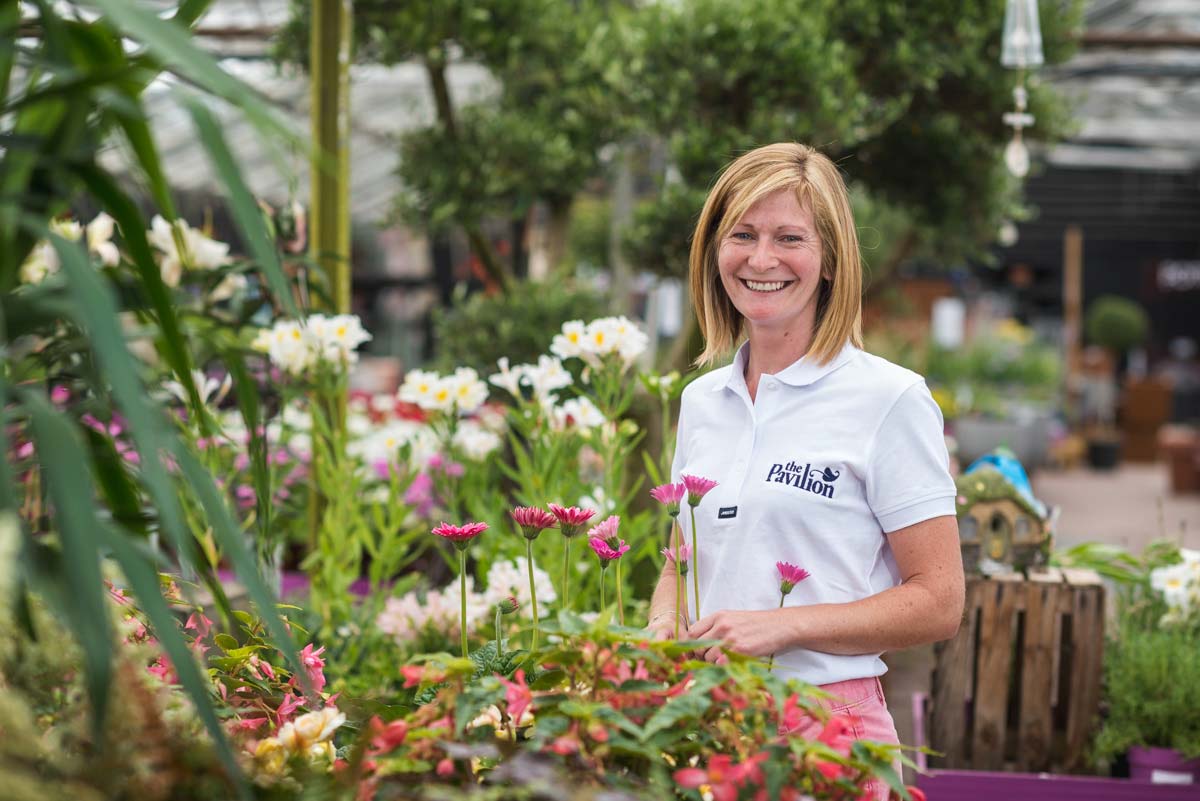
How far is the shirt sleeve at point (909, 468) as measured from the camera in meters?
1.37

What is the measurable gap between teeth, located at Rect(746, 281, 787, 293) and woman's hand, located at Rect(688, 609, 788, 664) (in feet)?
1.29

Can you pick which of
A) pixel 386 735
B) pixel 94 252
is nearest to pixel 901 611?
pixel 386 735

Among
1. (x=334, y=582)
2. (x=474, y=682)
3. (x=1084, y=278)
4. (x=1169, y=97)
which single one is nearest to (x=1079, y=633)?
(x=334, y=582)

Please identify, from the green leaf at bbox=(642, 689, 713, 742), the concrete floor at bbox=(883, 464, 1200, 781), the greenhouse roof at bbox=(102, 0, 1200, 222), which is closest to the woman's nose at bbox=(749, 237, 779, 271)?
the green leaf at bbox=(642, 689, 713, 742)

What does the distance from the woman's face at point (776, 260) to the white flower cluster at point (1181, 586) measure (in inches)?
61.6

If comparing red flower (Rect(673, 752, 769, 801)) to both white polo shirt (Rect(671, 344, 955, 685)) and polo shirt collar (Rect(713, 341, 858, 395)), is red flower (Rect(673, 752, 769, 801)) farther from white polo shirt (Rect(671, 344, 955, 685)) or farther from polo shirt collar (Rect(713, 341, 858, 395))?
polo shirt collar (Rect(713, 341, 858, 395))

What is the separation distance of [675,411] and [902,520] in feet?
8.76

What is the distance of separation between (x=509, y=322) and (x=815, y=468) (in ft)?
9.25

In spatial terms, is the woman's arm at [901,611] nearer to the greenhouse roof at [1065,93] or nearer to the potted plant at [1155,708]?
the potted plant at [1155,708]

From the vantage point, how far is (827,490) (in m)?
1.39

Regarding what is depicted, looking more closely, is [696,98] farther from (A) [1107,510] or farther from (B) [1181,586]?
(A) [1107,510]

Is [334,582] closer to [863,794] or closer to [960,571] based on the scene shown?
[960,571]

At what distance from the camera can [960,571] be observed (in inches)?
54.9

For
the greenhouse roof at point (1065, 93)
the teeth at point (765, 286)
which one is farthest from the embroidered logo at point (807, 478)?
the greenhouse roof at point (1065, 93)
